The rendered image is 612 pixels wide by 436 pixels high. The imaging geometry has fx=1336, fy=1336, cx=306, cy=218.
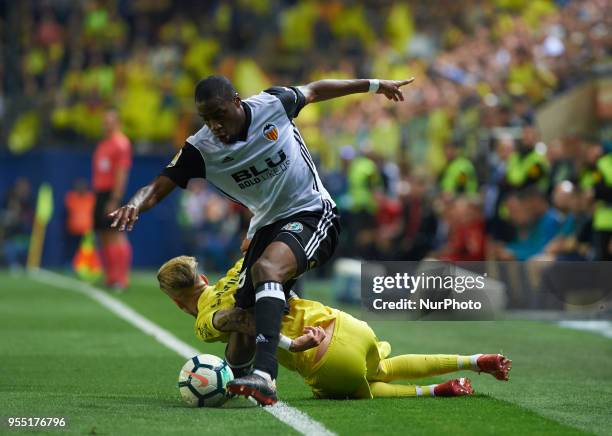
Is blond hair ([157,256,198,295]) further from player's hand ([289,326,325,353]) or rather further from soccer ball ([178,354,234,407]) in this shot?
A: player's hand ([289,326,325,353])

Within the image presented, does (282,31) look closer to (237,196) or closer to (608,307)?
(608,307)

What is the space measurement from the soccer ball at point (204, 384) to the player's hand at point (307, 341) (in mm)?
429

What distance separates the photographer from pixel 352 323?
7.95 metres

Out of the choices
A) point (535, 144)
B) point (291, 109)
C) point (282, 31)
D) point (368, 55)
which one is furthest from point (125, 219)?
point (282, 31)

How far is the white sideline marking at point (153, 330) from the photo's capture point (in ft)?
22.4

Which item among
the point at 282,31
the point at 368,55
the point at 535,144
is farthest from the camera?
the point at 282,31

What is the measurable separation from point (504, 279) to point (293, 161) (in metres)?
7.01

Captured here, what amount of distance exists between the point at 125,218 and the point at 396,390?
201cm

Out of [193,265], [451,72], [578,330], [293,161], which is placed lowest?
[578,330]

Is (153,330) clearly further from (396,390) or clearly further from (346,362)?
(346,362)

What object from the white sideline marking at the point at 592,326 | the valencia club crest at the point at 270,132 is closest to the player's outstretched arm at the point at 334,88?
the valencia club crest at the point at 270,132

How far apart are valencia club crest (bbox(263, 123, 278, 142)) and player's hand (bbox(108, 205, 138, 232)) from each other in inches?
38.1

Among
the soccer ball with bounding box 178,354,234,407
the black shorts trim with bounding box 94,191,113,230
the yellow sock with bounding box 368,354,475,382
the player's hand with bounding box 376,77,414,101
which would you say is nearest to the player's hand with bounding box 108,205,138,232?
the soccer ball with bounding box 178,354,234,407

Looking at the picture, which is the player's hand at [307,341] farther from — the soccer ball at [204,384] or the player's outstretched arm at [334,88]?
the player's outstretched arm at [334,88]
